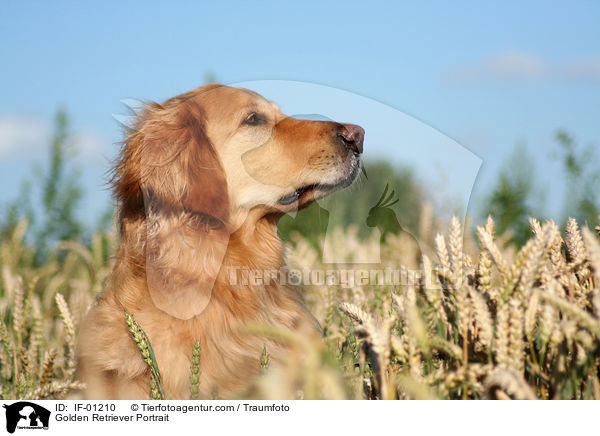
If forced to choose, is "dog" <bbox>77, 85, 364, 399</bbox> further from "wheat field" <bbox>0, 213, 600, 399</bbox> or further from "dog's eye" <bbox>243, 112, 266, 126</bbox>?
"wheat field" <bbox>0, 213, 600, 399</bbox>

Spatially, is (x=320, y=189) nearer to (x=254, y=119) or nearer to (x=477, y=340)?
(x=254, y=119)

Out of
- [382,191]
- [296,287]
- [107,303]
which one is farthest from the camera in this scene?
[296,287]

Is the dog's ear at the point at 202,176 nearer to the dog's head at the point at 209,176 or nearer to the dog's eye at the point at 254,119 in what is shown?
the dog's head at the point at 209,176

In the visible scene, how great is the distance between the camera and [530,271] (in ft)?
4.44

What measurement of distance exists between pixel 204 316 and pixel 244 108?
1100mm

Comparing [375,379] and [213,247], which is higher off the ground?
[213,247]

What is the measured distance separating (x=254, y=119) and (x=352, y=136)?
583mm

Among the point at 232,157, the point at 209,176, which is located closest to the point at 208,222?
the point at 209,176

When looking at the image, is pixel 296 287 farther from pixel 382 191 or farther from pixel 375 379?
pixel 375 379
